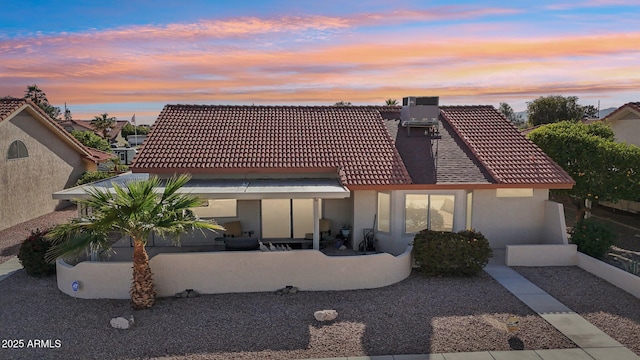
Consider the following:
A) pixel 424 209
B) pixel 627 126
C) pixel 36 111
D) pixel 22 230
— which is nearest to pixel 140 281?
pixel 424 209

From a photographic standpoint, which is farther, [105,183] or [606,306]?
[105,183]

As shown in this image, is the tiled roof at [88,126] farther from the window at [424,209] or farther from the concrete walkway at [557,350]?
the concrete walkway at [557,350]

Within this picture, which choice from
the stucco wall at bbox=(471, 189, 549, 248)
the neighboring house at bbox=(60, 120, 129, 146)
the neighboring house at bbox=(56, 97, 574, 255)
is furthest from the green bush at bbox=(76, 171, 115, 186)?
the neighboring house at bbox=(60, 120, 129, 146)

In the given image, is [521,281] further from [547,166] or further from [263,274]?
[263,274]

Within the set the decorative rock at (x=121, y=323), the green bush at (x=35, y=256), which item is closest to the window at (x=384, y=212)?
the decorative rock at (x=121, y=323)

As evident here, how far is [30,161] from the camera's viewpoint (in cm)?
3034

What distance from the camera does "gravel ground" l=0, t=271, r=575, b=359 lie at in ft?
43.7

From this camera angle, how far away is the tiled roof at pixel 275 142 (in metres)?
22.0

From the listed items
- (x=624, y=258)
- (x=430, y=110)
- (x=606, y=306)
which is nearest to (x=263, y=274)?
(x=606, y=306)

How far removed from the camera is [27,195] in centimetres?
2995

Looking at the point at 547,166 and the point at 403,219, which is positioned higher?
the point at 547,166

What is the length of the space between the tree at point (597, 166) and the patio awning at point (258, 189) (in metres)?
15.0

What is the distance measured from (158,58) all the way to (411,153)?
597 inches

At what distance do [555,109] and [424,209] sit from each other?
6824 cm
